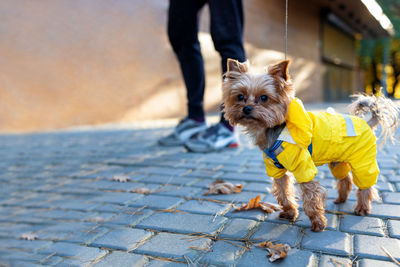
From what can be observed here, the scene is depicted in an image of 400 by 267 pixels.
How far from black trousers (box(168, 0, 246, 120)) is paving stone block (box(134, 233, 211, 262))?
8.34ft

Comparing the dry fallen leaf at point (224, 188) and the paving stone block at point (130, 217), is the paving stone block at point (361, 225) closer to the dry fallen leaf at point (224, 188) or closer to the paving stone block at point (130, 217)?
the dry fallen leaf at point (224, 188)

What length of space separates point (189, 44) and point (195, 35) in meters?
0.17

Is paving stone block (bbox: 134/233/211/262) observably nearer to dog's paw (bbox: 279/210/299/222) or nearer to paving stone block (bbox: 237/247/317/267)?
paving stone block (bbox: 237/247/317/267)

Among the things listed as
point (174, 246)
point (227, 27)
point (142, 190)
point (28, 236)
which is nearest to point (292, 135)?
point (174, 246)

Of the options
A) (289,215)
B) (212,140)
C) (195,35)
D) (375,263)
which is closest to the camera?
(375,263)

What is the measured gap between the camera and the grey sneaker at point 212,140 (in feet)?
15.5

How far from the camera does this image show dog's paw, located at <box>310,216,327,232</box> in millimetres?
2186

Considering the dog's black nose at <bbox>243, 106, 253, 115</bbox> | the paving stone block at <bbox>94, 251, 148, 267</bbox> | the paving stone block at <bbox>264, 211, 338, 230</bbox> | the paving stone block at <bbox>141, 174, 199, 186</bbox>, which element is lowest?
the paving stone block at <bbox>94, 251, 148, 267</bbox>

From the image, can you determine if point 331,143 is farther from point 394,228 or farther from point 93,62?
point 93,62

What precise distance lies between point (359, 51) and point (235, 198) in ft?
86.7

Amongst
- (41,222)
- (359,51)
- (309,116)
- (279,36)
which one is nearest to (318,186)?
(309,116)

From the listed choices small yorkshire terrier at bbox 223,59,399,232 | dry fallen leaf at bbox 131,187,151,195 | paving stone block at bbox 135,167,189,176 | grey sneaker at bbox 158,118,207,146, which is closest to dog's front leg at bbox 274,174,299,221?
small yorkshire terrier at bbox 223,59,399,232

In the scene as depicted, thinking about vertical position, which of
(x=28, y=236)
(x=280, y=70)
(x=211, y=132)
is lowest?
(x=28, y=236)

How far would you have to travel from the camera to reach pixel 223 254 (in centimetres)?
193
